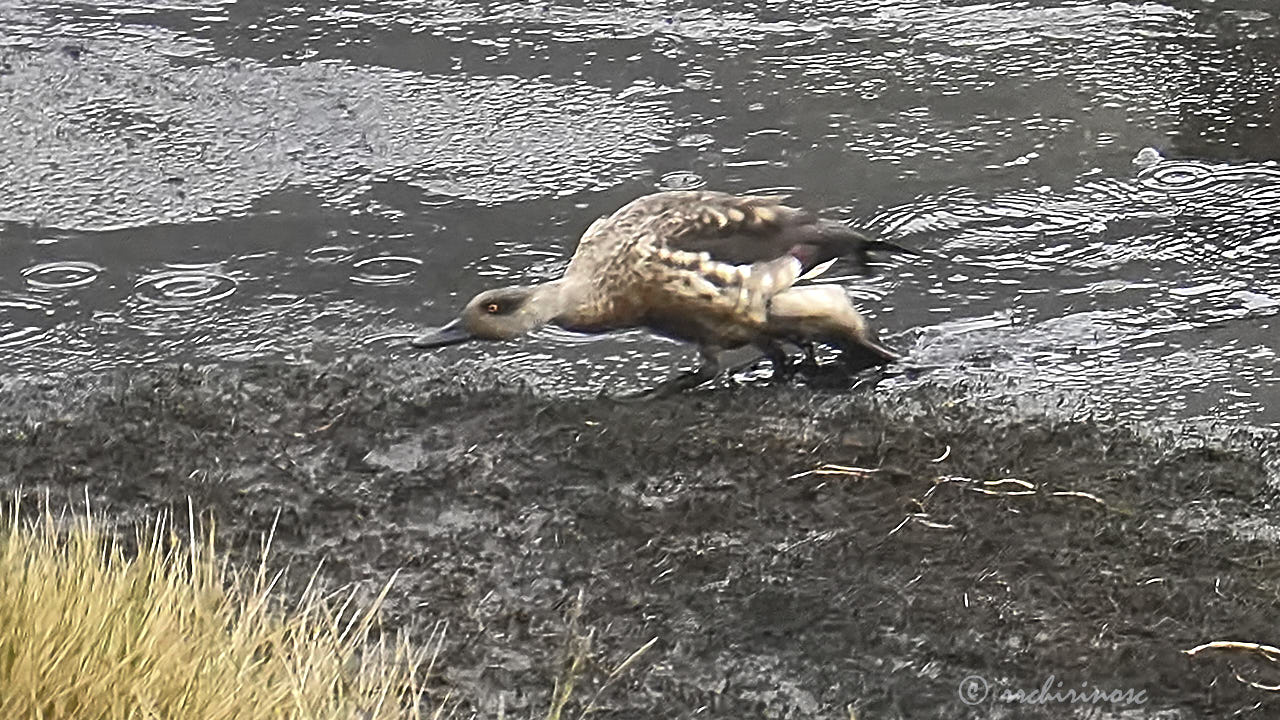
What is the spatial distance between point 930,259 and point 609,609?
2408mm

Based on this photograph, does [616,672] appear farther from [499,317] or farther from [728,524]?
[499,317]

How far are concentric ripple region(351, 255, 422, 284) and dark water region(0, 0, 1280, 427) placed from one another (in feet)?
0.05

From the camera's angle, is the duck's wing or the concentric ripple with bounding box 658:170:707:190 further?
the concentric ripple with bounding box 658:170:707:190

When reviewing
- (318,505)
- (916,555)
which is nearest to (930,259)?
(916,555)

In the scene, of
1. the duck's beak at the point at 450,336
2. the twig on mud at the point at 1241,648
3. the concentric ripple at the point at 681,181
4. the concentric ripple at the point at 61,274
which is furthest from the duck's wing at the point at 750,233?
the concentric ripple at the point at 61,274

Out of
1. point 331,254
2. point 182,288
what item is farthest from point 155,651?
point 331,254

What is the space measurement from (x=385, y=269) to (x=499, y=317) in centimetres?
93

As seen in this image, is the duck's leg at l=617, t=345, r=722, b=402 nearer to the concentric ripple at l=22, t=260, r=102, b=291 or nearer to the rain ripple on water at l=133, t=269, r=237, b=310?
the rain ripple on water at l=133, t=269, r=237, b=310

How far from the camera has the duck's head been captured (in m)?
5.49

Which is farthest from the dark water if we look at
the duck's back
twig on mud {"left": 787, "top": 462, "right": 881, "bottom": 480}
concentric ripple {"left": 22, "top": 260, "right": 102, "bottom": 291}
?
twig on mud {"left": 787, "top": 462, "right": 881, "bottom": 480}

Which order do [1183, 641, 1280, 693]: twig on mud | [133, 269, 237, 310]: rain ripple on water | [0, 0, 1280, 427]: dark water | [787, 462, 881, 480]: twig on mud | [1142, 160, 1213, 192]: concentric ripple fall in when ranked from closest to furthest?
[1183, 641, 1280, 693]: twig on mud, [787, 462, 881, 480]: twig on mud, [0, 0, 1280, 427]: dark water, [133, 269, 237, 310]: rain ripple on water, [1142, 160, 1213, 192]: concentric ripple

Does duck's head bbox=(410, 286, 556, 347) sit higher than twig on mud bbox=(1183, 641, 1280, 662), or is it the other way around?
duck's head bbox=(410, 286, 556, 347)

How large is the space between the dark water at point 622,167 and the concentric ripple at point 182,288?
14 mm

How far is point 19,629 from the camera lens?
3.37 metres
